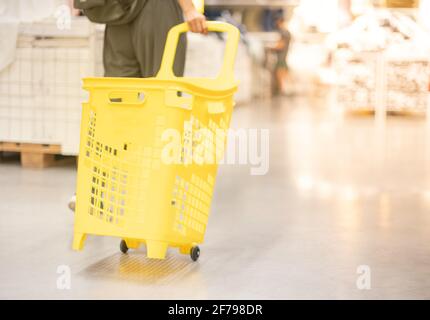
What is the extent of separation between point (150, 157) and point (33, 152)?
2.50 metres

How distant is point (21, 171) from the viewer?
441cm

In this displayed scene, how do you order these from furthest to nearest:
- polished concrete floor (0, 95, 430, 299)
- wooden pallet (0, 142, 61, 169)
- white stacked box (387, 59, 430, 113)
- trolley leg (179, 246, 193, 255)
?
white stacked box (387, 59, 430, 113)
wooden pallet (0, 142, 61, 169)
trolley leg (179, 246, 193, 255)
polished concrete floor (0, 95, 430, 299)

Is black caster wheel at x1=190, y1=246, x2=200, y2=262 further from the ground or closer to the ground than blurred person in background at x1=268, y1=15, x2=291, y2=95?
further from the ground

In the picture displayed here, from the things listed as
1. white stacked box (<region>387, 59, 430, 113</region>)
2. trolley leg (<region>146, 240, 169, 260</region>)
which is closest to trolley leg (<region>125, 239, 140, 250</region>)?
trolley leg (<region>146, 240, 169, 260</region>)

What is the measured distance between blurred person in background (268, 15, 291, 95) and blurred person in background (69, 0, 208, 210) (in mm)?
9870

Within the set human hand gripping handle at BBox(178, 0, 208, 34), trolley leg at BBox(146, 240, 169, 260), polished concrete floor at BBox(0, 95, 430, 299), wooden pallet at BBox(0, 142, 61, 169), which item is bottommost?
wooden pallet at BBox(0, 142, 61, 169)

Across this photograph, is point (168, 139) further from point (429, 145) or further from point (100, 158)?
point (429, 145)

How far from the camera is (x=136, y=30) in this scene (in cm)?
282

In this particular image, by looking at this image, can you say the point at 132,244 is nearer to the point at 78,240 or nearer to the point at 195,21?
the point at 78,240

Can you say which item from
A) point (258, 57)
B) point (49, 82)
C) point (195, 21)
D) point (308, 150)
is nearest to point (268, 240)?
point (195, 21)

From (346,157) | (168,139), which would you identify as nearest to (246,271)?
(168,139)

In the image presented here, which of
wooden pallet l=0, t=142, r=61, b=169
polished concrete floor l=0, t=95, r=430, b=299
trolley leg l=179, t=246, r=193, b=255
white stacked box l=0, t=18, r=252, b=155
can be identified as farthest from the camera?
wooden pallet l=0, t=142, r=61, b=169

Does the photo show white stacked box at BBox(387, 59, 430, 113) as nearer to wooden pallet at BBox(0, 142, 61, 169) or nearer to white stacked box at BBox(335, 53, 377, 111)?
white stacked box at BBox(335, 53, 377, 111)

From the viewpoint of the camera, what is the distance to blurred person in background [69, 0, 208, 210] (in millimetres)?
2770
